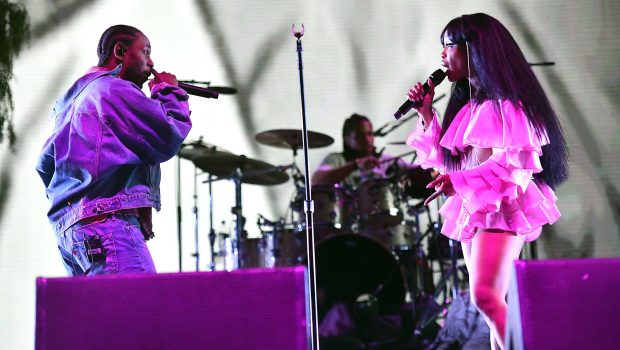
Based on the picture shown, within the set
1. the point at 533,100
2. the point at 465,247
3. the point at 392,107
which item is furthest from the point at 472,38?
the point at 392,107

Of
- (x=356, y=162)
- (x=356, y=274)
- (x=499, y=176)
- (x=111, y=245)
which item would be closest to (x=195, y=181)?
(x=356, y=162)

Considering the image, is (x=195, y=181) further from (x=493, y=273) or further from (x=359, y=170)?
(x=493, y=273)

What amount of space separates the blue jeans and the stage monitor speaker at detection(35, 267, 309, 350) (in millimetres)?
793

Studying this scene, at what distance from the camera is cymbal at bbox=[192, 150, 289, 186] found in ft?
19.9

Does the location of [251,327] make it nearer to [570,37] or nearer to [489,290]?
[489,290]

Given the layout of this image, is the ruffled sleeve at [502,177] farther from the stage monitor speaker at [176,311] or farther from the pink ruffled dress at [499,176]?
the stage monitor speaker at [176,311]

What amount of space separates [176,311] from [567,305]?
88 centimetres

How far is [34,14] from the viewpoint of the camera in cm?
627

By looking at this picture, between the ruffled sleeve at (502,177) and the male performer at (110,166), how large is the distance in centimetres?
102

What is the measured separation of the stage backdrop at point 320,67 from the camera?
630cm

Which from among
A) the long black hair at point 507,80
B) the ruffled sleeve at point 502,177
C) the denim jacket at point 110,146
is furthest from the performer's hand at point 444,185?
the denim jacket at point 110,146

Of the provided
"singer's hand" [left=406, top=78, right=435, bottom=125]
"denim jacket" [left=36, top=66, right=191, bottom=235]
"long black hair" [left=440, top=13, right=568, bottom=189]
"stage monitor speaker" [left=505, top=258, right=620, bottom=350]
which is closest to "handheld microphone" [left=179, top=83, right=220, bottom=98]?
"denim jacket" [left=36, top=66, right=191, bottom=235]

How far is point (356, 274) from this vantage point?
6.14 meters

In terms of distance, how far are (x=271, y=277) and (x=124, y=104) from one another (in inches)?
47.5
